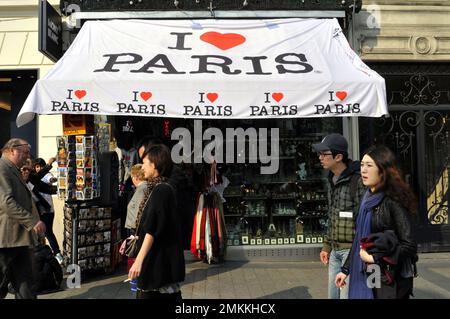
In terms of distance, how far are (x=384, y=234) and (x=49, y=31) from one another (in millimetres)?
5678

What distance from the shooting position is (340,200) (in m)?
3.68

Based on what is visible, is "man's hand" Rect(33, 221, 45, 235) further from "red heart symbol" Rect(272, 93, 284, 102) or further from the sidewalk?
"red heart symbol" Rect(272, 93, 284, 102)

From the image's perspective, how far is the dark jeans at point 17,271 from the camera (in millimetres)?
4227

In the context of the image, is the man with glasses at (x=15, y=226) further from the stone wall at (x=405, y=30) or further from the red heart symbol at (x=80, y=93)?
the stone wall at (x=405, y=30)

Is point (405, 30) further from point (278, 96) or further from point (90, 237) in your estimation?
point (90, 237)

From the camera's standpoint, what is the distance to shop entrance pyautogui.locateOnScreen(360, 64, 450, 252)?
752 centimetres

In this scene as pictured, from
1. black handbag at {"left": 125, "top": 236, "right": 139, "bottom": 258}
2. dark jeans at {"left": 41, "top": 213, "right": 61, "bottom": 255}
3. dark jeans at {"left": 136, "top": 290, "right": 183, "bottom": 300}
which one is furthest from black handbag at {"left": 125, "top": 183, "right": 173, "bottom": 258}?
dark jeans at {"left": 41, "top": 213, "right": 61, "bottom": 255}

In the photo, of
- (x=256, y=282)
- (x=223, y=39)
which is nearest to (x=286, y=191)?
(x=256, y=282)

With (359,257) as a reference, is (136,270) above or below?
below

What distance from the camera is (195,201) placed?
728cm

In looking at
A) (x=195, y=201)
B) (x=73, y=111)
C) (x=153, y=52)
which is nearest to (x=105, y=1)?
(x=153, y=52)

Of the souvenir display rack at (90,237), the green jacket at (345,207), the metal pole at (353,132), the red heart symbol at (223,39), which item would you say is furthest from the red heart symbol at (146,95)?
the metal pole at (353,132)

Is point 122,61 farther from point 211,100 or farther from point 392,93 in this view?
point 392,93

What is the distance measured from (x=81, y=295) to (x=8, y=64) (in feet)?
14.1
